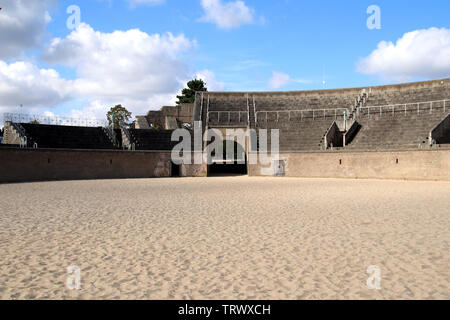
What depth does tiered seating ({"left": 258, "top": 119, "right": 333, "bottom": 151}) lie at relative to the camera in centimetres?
3272

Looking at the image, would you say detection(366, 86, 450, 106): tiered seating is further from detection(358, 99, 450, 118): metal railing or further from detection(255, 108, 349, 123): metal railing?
detection(255, 108, 349, 123): metal railing

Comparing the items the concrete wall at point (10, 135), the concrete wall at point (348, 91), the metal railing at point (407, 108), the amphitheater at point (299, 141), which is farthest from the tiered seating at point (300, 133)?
the concrete wall at point (10, 135)

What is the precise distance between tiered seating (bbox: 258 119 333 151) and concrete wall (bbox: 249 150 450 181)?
2116 mm

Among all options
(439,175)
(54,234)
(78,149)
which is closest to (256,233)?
(54,234)

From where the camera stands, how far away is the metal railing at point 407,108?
30578 millimetres

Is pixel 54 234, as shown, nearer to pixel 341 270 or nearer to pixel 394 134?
pixel 341 270

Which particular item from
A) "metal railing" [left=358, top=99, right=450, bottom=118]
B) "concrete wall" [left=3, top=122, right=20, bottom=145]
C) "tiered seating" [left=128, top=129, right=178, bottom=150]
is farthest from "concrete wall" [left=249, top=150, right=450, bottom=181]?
"concrete wall" [left=3, top=122, right=20, bottom=145]

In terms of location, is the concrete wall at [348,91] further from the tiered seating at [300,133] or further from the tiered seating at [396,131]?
the tiered seating at [300,133]

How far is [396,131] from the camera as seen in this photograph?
30.0 meters

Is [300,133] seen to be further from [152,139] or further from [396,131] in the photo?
[152,139]

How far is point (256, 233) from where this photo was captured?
9109 millimetres

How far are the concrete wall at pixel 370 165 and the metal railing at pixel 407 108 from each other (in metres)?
6.85

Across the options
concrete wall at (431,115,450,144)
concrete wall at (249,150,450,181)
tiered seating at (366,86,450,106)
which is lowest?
concrete wall at (249,150,450,181)
